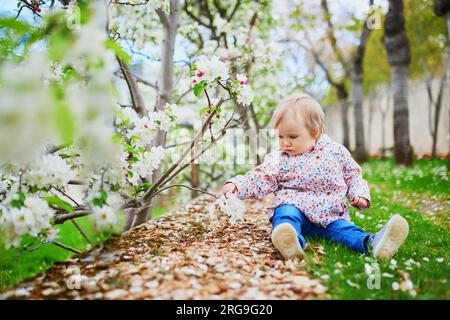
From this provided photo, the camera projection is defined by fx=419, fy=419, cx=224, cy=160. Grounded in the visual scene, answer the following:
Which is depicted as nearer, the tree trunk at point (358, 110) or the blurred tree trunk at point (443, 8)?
the blurred tree trunk at point (443, 8)

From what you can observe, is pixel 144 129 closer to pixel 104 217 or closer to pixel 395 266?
pixel 104 217

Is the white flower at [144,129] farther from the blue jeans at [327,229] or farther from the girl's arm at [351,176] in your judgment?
the girl's arm at [351,176]

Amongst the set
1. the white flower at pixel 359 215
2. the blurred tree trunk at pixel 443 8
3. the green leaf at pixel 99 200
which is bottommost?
the white flower at pixel 359 215

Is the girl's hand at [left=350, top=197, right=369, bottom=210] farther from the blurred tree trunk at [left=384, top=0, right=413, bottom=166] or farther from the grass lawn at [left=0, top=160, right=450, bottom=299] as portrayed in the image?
the blurred tree trunk at [left=384, top=0, right=413, bottom=166]

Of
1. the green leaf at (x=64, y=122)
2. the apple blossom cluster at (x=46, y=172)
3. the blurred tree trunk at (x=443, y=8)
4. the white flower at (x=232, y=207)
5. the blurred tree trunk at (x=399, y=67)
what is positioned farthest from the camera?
the blurred tree trunk at (x=399, y=67)

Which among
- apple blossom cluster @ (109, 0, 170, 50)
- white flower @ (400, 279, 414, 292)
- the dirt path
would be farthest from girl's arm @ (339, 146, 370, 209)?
apple blossom cluster @ (109, 0, 170, 50)

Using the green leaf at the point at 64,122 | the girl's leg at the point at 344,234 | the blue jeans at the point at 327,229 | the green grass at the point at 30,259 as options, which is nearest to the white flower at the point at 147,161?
the green grass at the point at 30,259

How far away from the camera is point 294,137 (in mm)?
2867

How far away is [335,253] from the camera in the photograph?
2.45 meters

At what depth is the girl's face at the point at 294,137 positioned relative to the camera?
2.83m

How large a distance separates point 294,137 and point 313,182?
332mm

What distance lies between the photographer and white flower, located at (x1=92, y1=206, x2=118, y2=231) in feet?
6.17
